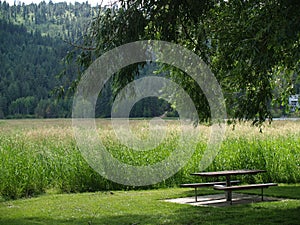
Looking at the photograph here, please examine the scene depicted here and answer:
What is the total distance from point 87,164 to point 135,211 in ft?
12.0

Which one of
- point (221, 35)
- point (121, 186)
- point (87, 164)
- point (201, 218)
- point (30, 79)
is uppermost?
point (30, 79)

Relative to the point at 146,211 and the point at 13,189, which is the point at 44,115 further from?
the point at 146,211

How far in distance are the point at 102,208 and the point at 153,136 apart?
19.0 feet

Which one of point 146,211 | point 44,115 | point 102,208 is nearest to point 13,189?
point 102,208

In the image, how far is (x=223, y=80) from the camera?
31.2ft

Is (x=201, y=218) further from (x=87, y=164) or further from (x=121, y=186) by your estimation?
(x=87, y=164)

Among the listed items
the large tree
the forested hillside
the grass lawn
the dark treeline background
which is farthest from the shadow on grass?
the forested hillside

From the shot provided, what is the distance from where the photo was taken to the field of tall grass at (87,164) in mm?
11195

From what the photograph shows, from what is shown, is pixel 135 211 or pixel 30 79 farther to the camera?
pixel 30 79

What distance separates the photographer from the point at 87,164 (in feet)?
38.1

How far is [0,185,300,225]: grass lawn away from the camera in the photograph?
7.28 m

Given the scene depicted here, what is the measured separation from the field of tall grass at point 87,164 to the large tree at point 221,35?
5.42 ft

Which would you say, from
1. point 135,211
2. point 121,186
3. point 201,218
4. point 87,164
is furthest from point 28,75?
point 201,218

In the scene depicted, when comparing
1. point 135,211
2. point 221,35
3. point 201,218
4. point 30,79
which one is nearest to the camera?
point 201,218
